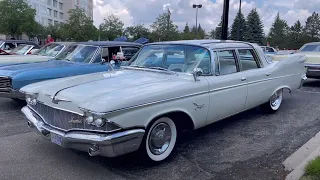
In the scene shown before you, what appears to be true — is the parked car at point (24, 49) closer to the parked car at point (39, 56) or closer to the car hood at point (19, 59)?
the parked car at point (39, 56)

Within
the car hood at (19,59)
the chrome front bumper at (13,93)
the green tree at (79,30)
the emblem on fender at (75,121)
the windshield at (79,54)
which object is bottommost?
the chrome front bumper at (13,93)

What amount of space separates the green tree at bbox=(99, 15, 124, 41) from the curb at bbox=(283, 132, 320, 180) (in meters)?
36.7

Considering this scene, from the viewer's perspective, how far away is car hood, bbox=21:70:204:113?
3.51 m

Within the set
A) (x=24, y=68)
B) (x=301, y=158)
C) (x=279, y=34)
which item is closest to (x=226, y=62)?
(x=301, y=158)

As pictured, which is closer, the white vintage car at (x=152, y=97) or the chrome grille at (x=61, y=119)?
the white vintage car at (x=152, y=97)

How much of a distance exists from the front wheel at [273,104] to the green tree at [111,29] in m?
34.6

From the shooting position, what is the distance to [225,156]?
4391mm

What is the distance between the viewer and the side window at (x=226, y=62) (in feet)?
16.5

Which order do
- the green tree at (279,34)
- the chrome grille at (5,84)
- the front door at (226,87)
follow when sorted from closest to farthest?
the front door at (226,87) < the chrome grille at (5,84) < the green tree at (279,34)

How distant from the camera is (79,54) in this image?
26.3 feet

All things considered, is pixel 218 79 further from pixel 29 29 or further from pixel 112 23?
pixel 29 29

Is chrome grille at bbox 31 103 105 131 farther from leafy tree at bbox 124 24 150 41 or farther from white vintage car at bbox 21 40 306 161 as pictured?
leafy tree at bbox 124 24 150 41

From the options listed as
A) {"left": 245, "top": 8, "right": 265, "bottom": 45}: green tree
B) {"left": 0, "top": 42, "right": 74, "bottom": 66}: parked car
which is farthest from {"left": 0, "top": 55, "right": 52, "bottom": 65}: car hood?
{"left": 245, "top": 8, "right": 265, "bottom": 45}: green tree

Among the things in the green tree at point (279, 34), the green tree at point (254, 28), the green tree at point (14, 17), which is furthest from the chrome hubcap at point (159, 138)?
the green tree at point (279, 34)
